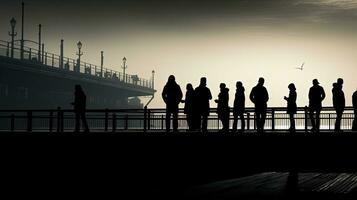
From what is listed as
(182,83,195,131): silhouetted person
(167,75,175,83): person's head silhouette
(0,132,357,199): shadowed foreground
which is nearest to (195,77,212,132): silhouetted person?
(182,83,195,131): silhouetted person

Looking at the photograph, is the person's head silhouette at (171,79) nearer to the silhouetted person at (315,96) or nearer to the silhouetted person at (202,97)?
the silhouetted person at (202,97)

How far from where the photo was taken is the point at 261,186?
10.9 metres

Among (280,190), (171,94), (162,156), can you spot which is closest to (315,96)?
(171,94)

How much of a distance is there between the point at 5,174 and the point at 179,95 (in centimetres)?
601

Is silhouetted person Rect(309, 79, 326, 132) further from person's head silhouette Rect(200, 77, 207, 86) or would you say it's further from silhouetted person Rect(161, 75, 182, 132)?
silhouetted person Rect(161, 75, 182, 132)

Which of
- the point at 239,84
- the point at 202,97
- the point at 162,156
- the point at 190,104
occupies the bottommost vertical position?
the point at 162,156

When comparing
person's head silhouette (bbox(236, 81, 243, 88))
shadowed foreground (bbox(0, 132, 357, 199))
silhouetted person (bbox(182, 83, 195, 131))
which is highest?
person's head silhouette (bbox(236, 81, 243, 88))

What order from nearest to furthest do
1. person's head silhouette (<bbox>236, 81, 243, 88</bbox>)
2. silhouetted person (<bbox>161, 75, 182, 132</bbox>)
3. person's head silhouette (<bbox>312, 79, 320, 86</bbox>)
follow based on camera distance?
silhouetted person (<bbox>161, 75, 182, 132</bbox>) < person's head silhouette (<bbox>312, 79, 320, 86</bbox>) < person's head silhouette (<bbox>236, 81, 243, 88</bbox>)

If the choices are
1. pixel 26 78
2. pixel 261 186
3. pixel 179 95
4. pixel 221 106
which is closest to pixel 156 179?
pixel 179 95

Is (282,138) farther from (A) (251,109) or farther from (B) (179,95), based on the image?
(A) (251,109)

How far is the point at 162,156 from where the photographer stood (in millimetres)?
20281

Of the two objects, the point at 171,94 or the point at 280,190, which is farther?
the point at 171,94

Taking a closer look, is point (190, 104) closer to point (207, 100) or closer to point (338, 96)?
point (207, 100)

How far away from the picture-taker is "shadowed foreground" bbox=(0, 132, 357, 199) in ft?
62.0
